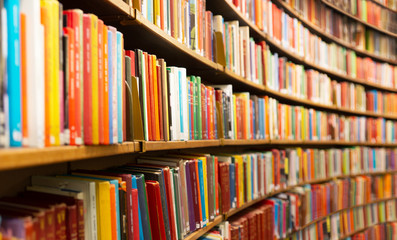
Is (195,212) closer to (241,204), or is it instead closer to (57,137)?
(241,204)

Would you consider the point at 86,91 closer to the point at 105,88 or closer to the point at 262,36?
the point at 105,88

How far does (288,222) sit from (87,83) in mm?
2437

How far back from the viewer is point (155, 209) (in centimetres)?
136

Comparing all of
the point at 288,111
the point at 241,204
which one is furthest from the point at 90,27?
the point at 288,111

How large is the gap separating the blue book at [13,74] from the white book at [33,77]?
22mm

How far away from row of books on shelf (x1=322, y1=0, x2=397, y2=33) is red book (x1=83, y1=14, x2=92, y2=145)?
3.42 metres

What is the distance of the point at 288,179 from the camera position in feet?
10.3

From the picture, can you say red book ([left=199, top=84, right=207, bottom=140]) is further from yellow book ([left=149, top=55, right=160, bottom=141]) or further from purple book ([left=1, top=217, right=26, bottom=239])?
purple book ([left=1, top=217, right=26, bottom=239])

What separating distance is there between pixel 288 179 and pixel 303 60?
39.8 inches

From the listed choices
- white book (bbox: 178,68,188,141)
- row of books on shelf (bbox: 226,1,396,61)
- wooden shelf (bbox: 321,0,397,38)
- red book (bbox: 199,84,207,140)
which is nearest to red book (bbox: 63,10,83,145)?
white book (bbox: 178,68,188,141)

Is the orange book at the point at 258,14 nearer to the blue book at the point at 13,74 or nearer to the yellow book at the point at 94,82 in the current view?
the yellow book at the point at 94,82

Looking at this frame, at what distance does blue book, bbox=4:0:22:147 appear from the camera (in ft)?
2.39

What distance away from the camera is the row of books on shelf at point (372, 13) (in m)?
4.18

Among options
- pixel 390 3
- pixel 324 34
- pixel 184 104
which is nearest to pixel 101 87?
pixel 184 104
